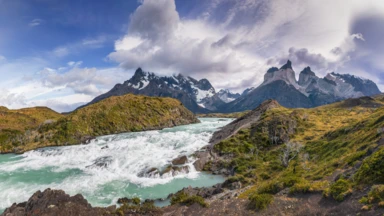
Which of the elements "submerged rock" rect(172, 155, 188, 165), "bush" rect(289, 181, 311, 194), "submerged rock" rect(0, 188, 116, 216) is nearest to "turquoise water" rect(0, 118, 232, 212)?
"submerged rock" rect(172, 155, 188, 165)

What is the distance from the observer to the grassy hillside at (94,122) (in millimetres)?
124188

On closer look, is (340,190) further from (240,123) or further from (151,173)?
(240,123)

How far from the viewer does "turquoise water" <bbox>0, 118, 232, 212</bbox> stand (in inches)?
1937

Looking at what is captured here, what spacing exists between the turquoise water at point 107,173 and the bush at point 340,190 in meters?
31.2

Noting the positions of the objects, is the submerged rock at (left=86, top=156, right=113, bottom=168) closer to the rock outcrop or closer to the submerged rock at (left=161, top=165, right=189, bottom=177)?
the submerged rock at (left=161, top=165, right=189, bottom=177)

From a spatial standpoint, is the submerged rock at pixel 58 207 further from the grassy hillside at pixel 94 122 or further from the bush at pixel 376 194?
the grassy hillside at pixel 94 122

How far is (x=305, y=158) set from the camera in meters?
53.0

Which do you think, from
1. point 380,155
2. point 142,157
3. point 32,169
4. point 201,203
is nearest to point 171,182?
point 142,157

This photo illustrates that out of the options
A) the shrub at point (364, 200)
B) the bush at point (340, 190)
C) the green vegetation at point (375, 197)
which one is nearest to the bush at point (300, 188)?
the bush at point (340, 190)

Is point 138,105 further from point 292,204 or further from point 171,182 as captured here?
point 292,204

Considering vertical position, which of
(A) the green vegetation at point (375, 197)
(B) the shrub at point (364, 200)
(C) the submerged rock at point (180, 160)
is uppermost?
(A) the green vegetation at point (375, 197)

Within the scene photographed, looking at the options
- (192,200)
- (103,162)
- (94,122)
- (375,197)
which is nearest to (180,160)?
(103,162)

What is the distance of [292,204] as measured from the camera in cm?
2330

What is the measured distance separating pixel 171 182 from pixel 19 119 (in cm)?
19805
